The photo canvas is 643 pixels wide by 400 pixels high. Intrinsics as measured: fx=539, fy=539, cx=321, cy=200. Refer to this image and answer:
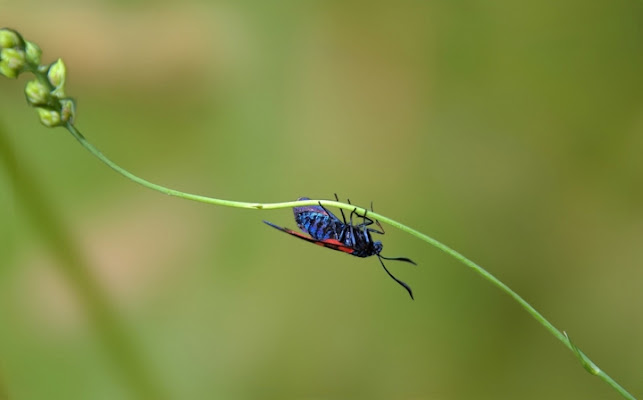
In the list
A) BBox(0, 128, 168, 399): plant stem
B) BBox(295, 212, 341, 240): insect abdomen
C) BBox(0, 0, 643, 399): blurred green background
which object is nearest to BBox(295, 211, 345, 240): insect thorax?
BBox(295, 212, 341, 240): insect abdomen

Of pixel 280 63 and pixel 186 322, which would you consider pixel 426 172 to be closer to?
pixel 280 63

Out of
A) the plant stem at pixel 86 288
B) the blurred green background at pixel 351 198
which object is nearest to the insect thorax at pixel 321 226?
the blurred green background at pixel 351 198

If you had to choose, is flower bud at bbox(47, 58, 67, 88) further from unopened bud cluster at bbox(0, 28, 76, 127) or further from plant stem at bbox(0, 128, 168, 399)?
plant stem at bbox(0, 128, 168, 399)

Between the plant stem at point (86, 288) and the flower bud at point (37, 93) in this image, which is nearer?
the flower bud at point (37, 93)

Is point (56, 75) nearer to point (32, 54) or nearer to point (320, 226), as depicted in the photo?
point (32, 54)

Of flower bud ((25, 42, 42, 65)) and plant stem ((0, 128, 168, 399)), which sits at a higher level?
flower bud ((25, 42, 42, 65))

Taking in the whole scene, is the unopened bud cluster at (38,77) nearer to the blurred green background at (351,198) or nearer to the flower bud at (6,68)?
the flower bud at (6,68)
